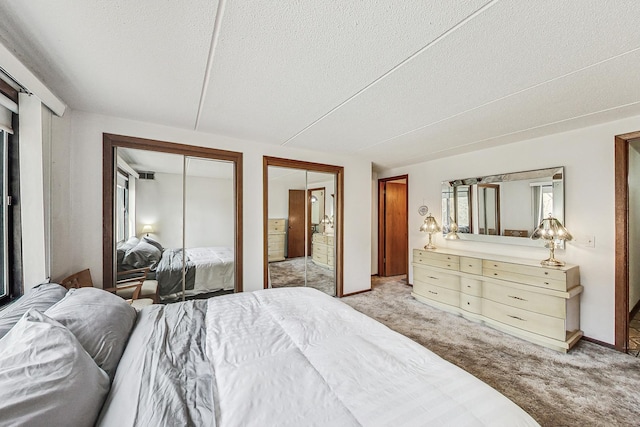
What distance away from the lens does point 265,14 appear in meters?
1.24

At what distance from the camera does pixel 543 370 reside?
A: 2207 millimetres

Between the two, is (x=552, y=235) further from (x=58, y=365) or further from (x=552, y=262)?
(x=58, y=365)

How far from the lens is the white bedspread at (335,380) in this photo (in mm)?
856

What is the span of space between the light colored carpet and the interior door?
1876 millimetres

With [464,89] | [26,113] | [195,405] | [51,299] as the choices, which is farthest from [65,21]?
[464,89]

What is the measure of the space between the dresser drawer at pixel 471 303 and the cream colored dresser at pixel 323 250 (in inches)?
77.1

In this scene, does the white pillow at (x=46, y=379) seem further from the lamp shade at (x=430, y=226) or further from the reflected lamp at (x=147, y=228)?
the lamp shade at (x=430, y=226)

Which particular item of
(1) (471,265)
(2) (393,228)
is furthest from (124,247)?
(2) (393,228)

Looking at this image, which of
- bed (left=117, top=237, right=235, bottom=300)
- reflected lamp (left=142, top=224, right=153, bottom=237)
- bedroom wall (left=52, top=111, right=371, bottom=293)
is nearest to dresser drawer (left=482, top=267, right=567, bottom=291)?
bedroom wall (left=52, top=111, right=371, bottom=293)

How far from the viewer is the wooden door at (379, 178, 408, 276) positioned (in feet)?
17.9

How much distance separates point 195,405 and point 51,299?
1355 mm

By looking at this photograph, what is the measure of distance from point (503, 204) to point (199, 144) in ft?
13.9

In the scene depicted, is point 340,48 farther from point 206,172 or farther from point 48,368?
point 206,172

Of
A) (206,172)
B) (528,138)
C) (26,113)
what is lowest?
(206,172)
